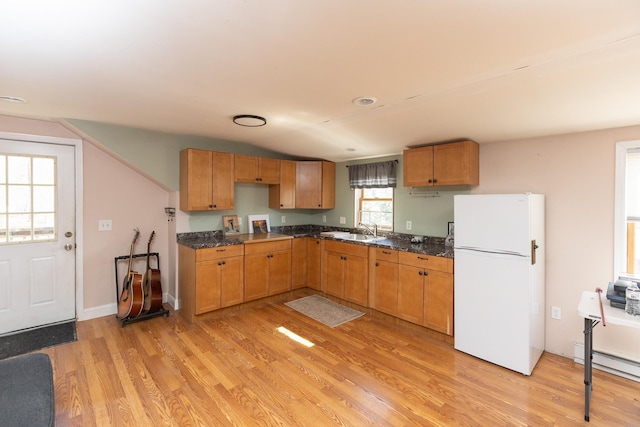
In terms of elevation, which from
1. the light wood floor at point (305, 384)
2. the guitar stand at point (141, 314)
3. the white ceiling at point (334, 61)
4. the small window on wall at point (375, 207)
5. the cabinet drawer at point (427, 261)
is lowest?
the light wood floor at point (305, 384)

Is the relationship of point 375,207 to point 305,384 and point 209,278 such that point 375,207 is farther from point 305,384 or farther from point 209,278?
point 305,384

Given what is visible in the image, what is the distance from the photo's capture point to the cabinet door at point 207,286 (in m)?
3.52

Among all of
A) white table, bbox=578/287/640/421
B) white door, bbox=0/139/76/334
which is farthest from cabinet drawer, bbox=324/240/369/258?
white door, bbox=0/139/76/334

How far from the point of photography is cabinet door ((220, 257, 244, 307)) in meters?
3.72

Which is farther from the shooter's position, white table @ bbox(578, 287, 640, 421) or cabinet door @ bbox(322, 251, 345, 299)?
cabinet door @ bbox(322, 251, 345, 299)

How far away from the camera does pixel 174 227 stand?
3.94m

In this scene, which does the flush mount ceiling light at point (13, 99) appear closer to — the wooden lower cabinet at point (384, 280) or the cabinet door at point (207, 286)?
the cabinet door at point (207, 286)

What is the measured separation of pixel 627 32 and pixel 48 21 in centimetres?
258

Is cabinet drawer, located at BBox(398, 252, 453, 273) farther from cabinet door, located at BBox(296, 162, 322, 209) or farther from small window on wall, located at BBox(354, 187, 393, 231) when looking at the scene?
cabinet door, located at BBox(296, 162, 322, 209)

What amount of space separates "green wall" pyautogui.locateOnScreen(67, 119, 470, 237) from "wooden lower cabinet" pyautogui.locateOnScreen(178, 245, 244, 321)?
2.16ft

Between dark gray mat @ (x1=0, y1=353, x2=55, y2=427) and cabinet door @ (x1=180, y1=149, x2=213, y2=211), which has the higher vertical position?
cabinet door @ (x1=180, y1=149, x2=213, y2=211)

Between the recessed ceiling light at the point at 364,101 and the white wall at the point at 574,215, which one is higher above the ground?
the recessed ceiling light at the point at 364,101

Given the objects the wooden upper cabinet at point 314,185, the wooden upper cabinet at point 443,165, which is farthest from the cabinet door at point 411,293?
the wooden upper cabinet at point 314,185

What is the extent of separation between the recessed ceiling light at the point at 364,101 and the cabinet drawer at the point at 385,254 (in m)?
1.79
